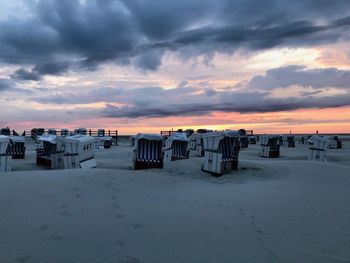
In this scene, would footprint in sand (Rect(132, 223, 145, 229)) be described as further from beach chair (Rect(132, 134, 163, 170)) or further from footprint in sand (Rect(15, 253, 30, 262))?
beach chair (Rect(132, 134, 163, 170))

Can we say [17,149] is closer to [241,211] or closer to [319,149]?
[241,211]

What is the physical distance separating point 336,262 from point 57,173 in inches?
306

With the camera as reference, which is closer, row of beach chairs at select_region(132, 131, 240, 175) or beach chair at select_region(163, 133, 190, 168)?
row of beach chairs at select_region(132, 131, 240, 175)

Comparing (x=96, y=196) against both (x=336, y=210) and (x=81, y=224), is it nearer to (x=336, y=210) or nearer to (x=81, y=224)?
(x=81, y=224)

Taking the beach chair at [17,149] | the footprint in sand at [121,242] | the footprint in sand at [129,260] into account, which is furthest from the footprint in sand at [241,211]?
the beach chair at [17,149]

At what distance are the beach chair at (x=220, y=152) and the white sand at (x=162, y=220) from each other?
3412mm

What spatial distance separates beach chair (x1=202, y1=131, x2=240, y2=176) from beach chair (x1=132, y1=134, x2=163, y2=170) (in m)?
2.29

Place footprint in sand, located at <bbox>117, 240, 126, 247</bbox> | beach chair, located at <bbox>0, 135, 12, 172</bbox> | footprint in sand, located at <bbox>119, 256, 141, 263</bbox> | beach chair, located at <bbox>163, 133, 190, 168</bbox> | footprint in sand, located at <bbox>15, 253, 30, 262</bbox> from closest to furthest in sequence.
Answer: footprint in sand, located at <bbox>15, 253, 30, 262</bbox> → footprint in sand, located at <bbox>119, 256, 141, 263</bbox> → footprint in sand, located at <bbox>117, 240, 126, 247</bbox> → beach chair, located at <bbox>0, 135, 12, 172</bbox> → beach chair, located at <bbox>163, 133, 190, 168</bbox>

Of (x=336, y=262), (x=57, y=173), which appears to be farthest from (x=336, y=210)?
(x=57, y=173)

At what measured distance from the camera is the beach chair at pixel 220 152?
13.5m

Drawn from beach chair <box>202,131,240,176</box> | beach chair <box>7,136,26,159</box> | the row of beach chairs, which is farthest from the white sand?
beach chair <box>7,136,26,159</box>

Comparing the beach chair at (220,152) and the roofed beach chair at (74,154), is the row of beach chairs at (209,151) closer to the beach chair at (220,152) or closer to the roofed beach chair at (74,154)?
the beach chair at (220,152)

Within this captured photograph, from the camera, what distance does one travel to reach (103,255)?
4.54m

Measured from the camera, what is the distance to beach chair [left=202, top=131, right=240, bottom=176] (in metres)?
13.5
